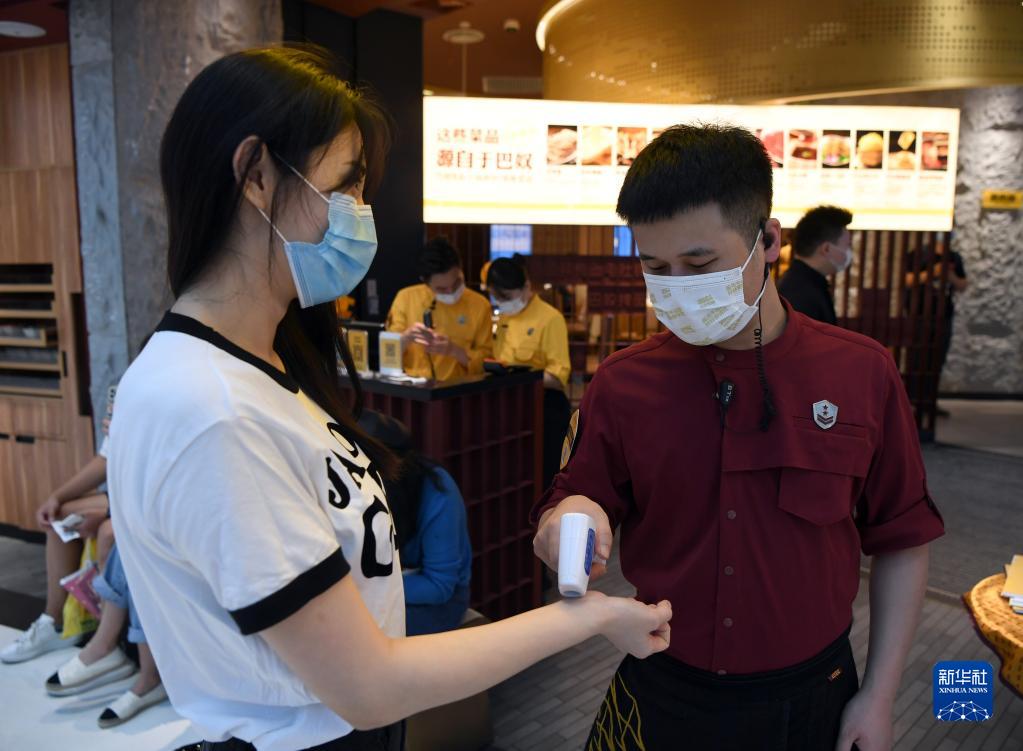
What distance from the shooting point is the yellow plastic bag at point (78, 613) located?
3.25 meters

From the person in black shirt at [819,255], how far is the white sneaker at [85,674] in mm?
3385

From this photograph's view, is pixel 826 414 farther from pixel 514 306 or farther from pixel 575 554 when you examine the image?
pixel 514 306

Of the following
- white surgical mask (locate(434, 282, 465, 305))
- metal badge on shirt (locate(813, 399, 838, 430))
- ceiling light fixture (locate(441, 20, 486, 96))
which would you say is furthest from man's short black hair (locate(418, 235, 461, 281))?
ceiling light fixture (locate(441, 20, 486, 96))

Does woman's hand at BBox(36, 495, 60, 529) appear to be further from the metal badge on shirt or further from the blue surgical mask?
the metal badge on shirt

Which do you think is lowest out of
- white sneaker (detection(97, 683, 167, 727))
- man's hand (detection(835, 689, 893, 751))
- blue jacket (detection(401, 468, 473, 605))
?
white sneaker (detection(97, 683, 167, 727))

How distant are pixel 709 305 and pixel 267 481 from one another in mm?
741

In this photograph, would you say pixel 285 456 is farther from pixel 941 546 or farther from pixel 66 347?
pixel 941 546

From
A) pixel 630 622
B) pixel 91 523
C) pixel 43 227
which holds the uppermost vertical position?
pixel 43 227

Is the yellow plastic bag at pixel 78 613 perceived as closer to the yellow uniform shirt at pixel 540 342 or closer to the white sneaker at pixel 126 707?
the white sneaker at pixel 126 707

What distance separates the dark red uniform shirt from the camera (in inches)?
44.9

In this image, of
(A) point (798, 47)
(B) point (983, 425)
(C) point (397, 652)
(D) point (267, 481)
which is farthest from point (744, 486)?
(B) point (983, 425)

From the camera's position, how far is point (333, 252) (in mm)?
930

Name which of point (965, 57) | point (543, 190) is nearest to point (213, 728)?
point (543, 190)

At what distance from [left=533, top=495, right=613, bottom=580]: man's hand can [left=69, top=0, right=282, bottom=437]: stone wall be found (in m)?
2.96
